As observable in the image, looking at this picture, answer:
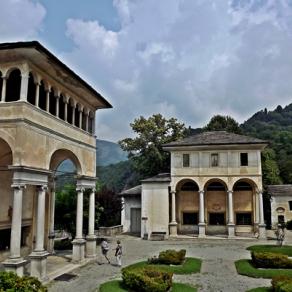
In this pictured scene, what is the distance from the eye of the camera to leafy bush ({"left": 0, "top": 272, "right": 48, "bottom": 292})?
9460 millimetres

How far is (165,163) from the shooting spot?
166 ft

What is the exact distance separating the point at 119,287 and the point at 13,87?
964 centimetres

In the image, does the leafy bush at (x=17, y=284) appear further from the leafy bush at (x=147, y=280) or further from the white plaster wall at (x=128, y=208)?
the white plaster wall at (x=128, y=208)

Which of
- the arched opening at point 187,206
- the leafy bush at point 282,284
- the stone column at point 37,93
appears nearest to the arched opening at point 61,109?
the stone column at point 37,93

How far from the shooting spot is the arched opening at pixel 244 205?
35906 millimetres

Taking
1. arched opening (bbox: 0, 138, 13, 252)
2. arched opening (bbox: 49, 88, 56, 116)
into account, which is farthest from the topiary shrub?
arched opening (bbox: 49, 88, 56, 116)

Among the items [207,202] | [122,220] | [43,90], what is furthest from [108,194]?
[43,90]

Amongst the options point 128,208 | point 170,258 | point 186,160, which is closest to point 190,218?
point 186,160

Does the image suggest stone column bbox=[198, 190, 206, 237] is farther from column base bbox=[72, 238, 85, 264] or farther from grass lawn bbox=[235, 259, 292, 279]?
column base bbox=[72, 238, 85, 264]

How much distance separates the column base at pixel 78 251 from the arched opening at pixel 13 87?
8.81 m

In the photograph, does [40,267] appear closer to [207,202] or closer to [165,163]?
[207,202]

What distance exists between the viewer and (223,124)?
52.3 metres

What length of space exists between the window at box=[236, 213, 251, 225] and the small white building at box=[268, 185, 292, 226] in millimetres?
6383

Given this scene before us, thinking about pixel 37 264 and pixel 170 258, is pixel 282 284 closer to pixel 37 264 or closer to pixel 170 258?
pixel 170 258
